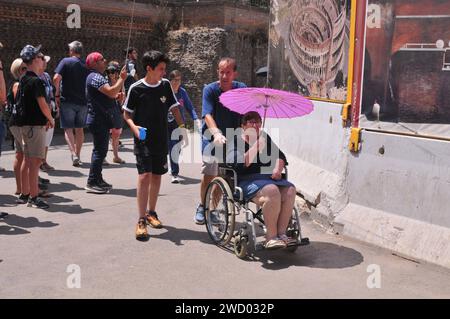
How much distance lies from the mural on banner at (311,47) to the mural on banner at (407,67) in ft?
1.66

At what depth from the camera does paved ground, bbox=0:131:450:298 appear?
4.16m

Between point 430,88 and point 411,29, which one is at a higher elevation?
point 411,29

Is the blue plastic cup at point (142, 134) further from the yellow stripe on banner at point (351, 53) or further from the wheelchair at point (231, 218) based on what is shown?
the yellow stripe on banner at point (351, 53)

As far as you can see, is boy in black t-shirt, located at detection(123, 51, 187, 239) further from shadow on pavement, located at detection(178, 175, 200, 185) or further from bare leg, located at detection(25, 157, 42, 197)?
shadow on pavement, located at detection(178, 175, 200, 185)

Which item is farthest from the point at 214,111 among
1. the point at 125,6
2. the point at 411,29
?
the point at 125,6

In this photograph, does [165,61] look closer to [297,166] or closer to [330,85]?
[330,85]

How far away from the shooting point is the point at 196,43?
16.6 m

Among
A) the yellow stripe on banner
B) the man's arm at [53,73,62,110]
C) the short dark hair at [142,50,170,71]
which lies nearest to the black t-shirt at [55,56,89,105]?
the man's arm at [53,73,62,110]

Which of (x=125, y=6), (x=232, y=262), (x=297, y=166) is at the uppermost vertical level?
(x=125, y=6)

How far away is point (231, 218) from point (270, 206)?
1.31 ft

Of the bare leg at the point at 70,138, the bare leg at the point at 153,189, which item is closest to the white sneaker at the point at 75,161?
the bare leg at the point at 70,138

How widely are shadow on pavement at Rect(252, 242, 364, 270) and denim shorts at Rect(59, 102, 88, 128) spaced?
5.04 m

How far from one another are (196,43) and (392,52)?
468 inches

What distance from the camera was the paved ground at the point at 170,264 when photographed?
4156mm
